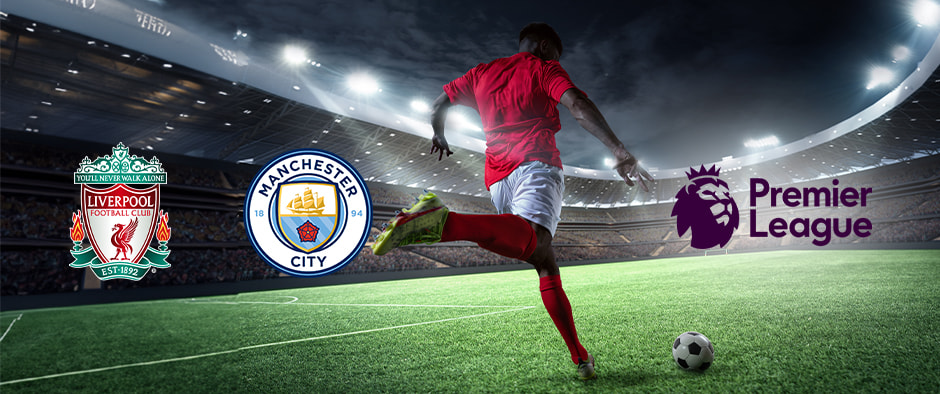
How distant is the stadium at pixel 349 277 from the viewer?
280 cm

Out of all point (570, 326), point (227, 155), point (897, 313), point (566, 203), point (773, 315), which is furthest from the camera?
point (566, 203)

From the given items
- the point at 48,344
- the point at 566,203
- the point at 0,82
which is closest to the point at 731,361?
the point at 48,344

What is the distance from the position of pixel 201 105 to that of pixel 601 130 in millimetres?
16963

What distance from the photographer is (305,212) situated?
287 inches

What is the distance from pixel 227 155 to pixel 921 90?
31.2m

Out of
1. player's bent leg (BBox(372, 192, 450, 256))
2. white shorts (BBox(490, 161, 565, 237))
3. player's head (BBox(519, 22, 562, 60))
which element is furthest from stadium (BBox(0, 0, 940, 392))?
player's head (BBox(519, 22, 562, 60))

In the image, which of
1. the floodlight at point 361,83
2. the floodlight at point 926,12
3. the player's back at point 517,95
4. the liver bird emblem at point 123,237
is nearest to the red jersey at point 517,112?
the player's back at point 517,95

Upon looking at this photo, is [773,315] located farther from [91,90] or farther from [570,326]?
[91,90]

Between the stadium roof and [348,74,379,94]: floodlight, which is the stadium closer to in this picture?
→ the stadium roof

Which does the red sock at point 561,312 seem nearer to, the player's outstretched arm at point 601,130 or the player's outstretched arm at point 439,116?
the player's outstretched arm at point 601,130

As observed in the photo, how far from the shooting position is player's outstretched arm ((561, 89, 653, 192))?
6.26 ft

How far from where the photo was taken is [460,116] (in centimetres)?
2234

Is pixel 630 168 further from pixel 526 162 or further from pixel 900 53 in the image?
pixel 900 53

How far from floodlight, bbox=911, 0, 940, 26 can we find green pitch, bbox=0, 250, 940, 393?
14.3 meters
